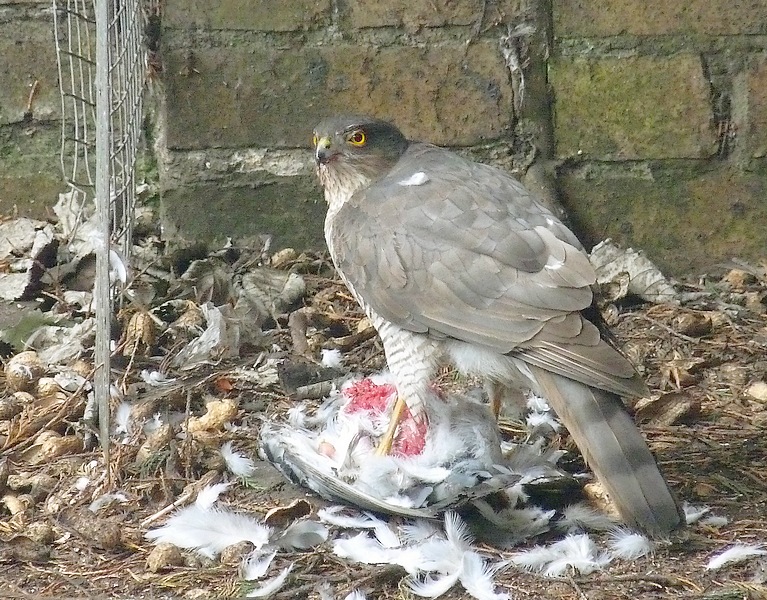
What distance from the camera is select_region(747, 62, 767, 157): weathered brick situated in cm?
360

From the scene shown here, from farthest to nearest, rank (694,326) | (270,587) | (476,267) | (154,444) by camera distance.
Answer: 1. (694,326)
2. (154,444)
3. (476,267)
4. (270,587)

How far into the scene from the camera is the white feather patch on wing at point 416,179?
2670 millimetres

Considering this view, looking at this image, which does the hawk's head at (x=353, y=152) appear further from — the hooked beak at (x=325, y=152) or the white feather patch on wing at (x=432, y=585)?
the white feather patch on wing at (x=432, y=585)

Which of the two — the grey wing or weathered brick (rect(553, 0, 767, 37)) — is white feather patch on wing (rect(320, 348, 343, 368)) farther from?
weathered brick (rect(553, 0, 767, 37))

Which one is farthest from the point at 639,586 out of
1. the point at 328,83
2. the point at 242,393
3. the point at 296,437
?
the point at 328,83

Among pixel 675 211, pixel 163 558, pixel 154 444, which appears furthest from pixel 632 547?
pixel 675 211

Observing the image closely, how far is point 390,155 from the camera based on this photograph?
2938mm

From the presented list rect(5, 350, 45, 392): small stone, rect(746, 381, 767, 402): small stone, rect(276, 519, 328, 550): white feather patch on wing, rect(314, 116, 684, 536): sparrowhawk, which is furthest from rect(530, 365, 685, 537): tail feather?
rect(5, 350, 45, 392): small stone

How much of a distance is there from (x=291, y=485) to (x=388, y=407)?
381 mm

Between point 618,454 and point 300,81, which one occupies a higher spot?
point 300,81

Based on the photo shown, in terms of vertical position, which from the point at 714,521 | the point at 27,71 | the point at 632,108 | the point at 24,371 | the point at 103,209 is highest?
the point at 27,71

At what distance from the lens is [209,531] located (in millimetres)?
2258

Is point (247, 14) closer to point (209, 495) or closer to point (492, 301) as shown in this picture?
point (492, 301)

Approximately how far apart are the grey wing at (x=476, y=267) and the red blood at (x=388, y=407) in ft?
0.99
